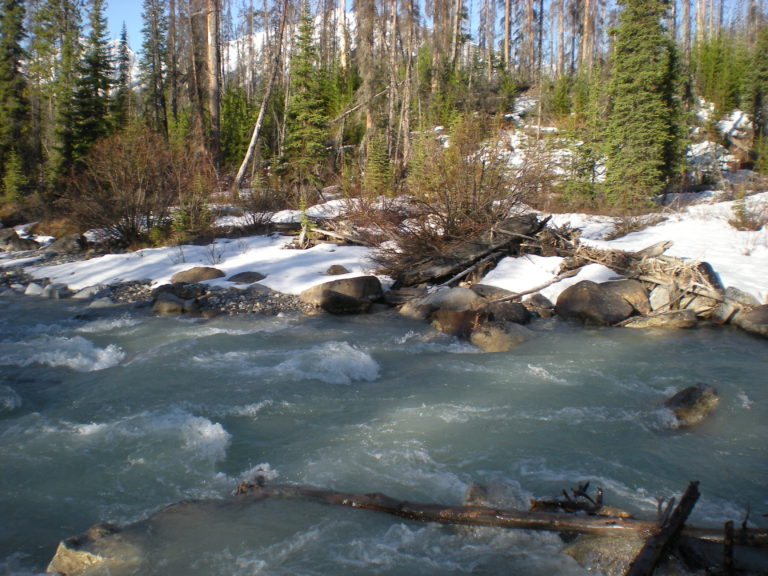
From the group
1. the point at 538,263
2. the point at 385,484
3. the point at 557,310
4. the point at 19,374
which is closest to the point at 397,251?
the point at 538,263

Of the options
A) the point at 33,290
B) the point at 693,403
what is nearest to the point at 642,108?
the point at 693,403

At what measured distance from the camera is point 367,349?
898 cm

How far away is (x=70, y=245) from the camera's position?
17500 millimetres

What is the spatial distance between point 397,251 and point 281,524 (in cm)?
962

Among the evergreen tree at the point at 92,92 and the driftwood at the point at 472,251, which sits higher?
the evergreen tree at the point at 92,92

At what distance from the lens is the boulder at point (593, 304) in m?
10.2

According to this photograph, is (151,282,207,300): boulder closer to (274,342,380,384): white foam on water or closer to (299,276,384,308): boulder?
(299,276,384,308): boulder

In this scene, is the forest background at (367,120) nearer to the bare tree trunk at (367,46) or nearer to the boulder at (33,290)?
the bare tree trunk at (367,46)

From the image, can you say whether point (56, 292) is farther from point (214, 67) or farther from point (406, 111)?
point (406, 111)

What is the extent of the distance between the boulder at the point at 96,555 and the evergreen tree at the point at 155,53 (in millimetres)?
31358

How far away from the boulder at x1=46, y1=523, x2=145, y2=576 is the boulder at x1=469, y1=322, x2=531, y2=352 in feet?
19.8

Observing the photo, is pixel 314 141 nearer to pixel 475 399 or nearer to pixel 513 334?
pixel 513 334

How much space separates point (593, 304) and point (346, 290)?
4.77 meters

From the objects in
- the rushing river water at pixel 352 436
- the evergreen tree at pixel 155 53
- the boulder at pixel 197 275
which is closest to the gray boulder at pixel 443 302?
the rushing river water at pixel 352 436
